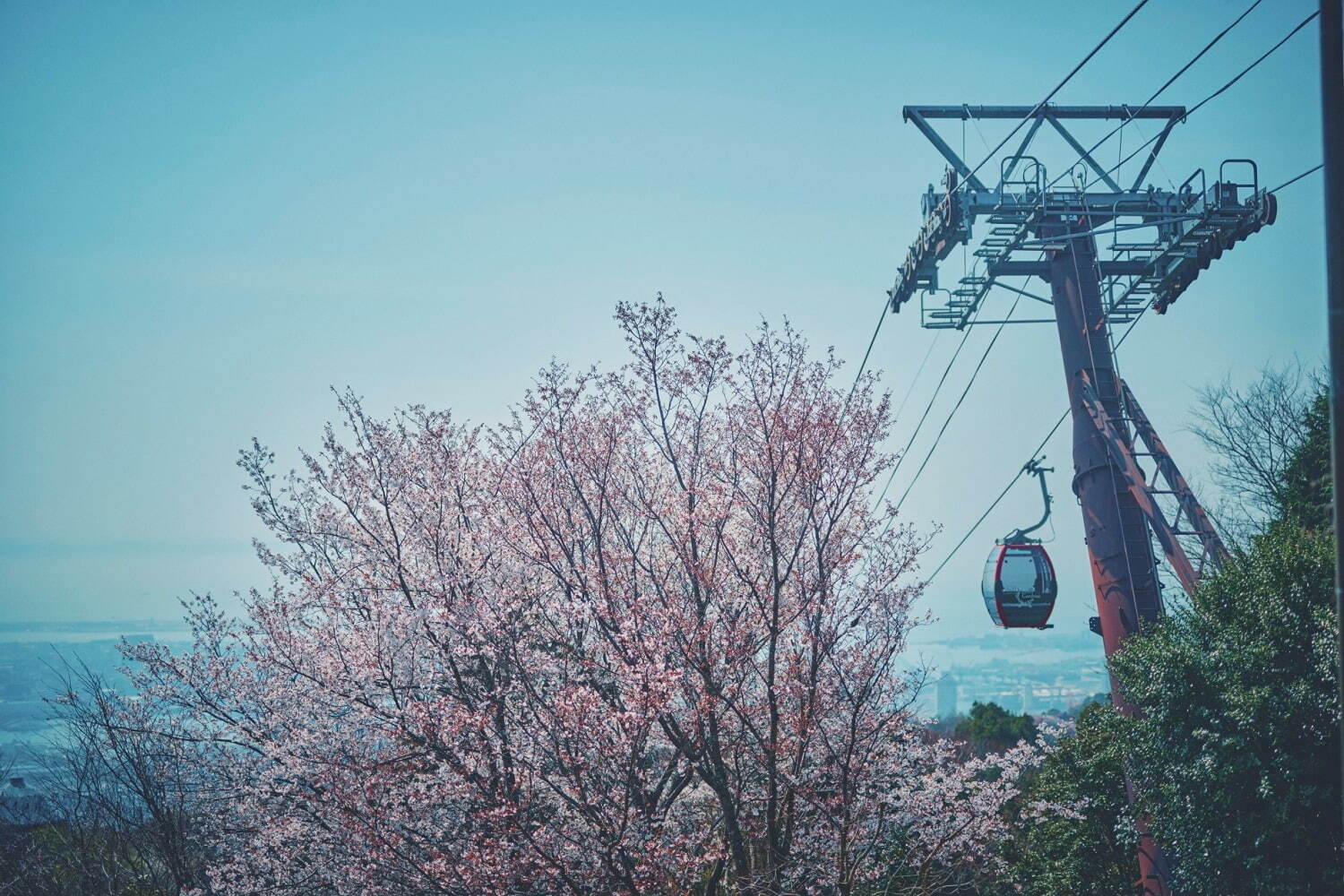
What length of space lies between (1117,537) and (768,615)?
499 cm

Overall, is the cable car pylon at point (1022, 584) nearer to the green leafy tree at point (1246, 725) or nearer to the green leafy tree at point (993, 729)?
the green leafy tree at point (1246, 725)

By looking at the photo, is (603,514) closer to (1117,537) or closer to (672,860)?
(672,860)

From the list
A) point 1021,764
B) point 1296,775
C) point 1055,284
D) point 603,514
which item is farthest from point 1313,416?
point 603,514

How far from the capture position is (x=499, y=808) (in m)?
7.62

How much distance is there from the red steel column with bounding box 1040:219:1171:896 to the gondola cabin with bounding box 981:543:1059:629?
1.08 metres

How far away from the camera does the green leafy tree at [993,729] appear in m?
32.8

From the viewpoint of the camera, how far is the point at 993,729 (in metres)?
33.7

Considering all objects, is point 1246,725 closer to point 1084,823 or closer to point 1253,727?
point 1253,727

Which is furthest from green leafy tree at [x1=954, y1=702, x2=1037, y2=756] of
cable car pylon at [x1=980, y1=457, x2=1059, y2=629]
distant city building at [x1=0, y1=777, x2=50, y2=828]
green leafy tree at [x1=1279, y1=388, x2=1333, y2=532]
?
distant city building at [x1=0, y1=777, x2=50, y2=828]

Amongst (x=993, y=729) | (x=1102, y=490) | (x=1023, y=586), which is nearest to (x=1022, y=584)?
(x=1023, y=586)

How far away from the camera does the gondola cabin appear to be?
1180 centimetres

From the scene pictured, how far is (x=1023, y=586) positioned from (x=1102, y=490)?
1828mm

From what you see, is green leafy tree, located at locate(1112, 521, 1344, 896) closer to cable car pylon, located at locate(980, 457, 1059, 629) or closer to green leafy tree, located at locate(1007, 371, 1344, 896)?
green leafy tree, located at locate(1007, 371, 1344, 896)

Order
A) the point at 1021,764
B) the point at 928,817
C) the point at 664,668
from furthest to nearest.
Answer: the point at 1021,764, the point at 928,817, the point at 664,668
